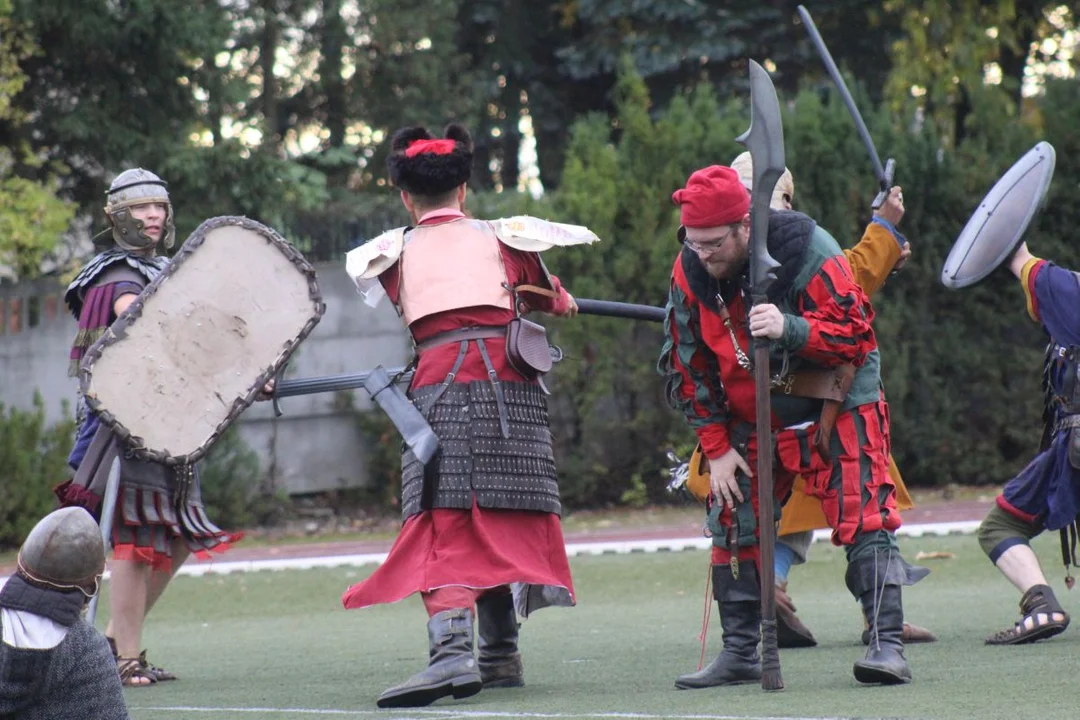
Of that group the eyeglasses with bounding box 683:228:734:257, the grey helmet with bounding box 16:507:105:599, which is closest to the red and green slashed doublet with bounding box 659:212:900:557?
the eyeglasses with bounding box 683:228:734:257

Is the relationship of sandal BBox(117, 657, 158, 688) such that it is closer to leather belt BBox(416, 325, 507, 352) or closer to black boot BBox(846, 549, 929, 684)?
leather belt BBox(416, 325, 507, 352)

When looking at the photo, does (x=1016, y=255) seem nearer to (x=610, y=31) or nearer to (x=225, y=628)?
(x=225, y=628)

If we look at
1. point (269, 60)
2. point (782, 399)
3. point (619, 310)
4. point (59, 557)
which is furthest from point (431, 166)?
point (269, 60)

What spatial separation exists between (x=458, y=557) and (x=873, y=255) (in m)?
2.04

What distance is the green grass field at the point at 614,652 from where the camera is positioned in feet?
16.1

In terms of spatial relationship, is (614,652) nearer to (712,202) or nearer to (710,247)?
(710,247)

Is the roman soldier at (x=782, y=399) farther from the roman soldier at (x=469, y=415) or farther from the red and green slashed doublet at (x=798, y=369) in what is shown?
the roman soldier at (x=469, y=415)

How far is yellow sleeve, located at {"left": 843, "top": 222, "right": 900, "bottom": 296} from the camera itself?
6.57m

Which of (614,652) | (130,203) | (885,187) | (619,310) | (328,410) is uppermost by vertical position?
(130,203)

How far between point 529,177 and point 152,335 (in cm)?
1970

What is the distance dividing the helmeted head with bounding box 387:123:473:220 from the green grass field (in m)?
1.57

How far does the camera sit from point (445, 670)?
17.2 feet

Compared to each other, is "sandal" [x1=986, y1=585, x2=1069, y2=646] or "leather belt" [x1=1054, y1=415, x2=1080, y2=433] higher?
"leather belt" [x1=1054, y1=415, x2=1080, y2=433]

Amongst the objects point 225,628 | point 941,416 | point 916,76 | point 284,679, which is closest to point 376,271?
point 284,679
